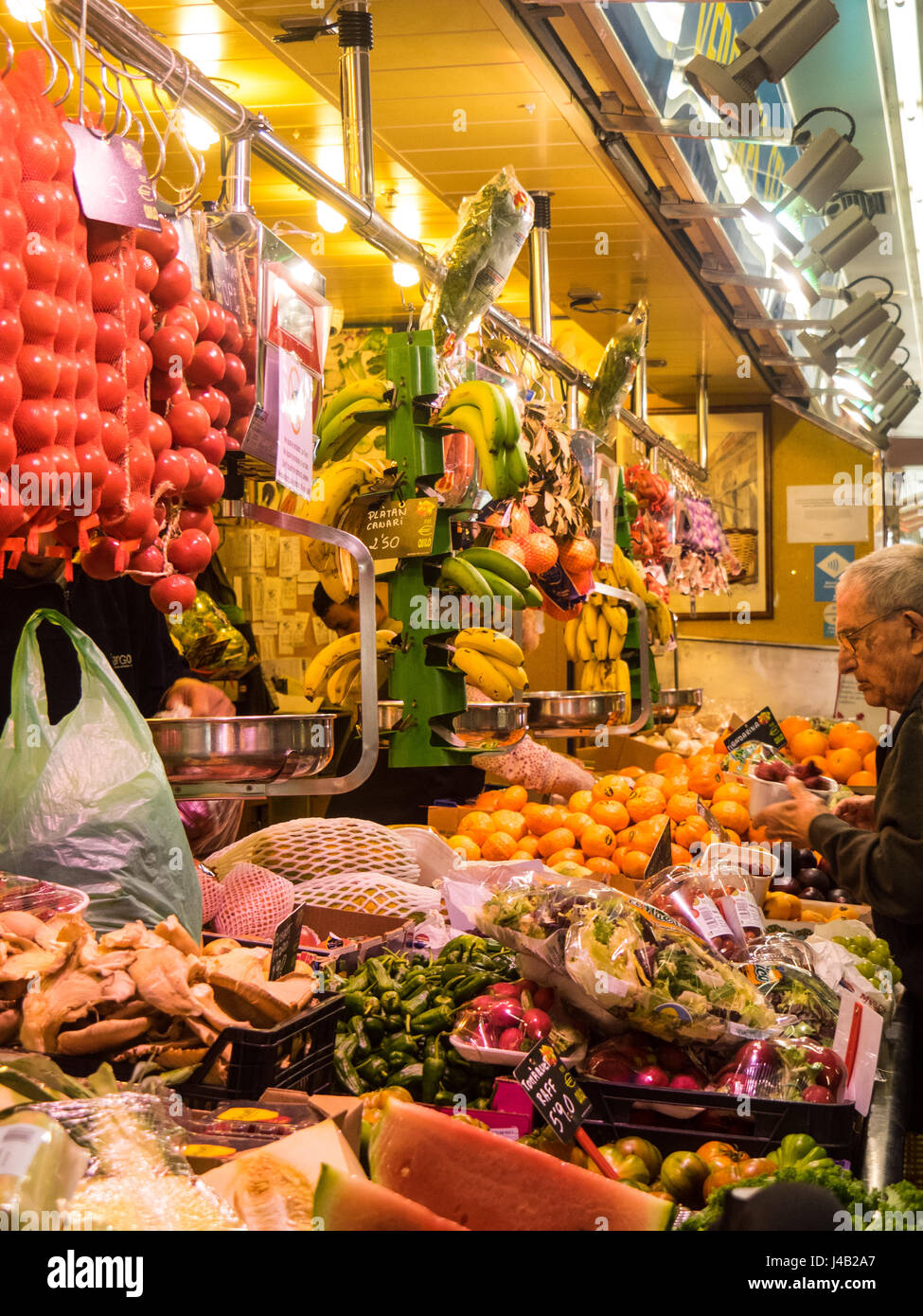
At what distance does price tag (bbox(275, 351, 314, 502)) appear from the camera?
216cm

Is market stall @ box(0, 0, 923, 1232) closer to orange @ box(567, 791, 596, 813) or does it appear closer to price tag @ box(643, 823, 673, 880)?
price tag @ box(643, 823, 673, 880)

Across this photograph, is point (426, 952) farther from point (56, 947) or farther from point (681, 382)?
point (681, 382)

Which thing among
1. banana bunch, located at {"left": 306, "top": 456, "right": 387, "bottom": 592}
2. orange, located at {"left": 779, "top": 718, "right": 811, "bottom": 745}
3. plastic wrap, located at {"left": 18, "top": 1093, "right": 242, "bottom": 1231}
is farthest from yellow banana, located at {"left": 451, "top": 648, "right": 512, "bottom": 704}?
orange, located at {"left": 779, "top": 718, "right": 811, "bottom": 745}

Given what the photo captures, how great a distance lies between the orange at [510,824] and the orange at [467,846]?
0.11m

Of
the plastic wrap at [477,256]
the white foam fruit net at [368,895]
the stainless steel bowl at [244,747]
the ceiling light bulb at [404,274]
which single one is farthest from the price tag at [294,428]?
the ceiling light bulb at [404,274]

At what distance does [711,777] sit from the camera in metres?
4.79

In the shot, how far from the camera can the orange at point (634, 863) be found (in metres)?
3.74

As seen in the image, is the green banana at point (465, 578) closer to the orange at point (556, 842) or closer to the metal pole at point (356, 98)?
the metal pole at point (356, 98)

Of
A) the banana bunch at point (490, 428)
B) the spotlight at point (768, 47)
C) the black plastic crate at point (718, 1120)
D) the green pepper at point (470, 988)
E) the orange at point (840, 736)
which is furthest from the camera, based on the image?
the orange at point (840, 736)

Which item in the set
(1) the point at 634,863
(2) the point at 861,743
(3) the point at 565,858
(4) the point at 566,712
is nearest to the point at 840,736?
(2) the point at 861,743

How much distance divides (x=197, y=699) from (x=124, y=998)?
230cm

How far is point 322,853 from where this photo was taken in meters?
3.13

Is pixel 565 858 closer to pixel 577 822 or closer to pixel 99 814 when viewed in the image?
pixel 577 822
